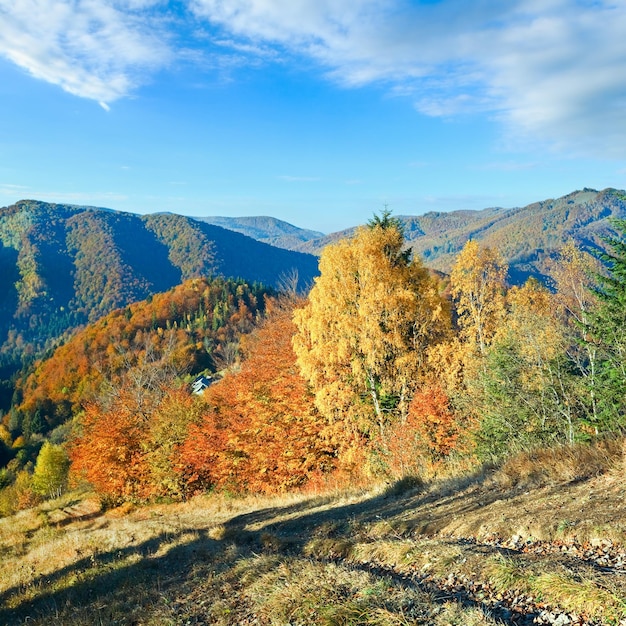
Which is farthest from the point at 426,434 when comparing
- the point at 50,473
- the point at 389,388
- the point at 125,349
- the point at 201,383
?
the point at 125,349

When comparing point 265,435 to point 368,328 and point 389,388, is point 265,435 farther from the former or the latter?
point 368,328

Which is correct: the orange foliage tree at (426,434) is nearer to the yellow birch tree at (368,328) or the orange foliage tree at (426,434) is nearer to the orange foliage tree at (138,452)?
the yellow birch tree at (368,328)

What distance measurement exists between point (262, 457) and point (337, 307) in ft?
32.4

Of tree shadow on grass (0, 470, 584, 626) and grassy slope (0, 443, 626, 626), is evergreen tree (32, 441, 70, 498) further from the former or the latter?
tree shadow on grass (0, 470, 584, 626)

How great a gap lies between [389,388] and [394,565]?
15.7 m

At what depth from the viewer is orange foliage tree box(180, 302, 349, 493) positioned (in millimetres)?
24625

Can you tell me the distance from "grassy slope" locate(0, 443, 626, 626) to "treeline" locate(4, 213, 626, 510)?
397 cm

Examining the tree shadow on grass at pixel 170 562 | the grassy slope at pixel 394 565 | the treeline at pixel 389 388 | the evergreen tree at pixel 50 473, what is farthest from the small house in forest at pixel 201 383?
the grassy slope at pixel 394 565

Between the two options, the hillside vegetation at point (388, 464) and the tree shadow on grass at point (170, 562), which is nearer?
the hillside vegetation at point (388, 464)

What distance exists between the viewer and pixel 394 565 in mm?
6852

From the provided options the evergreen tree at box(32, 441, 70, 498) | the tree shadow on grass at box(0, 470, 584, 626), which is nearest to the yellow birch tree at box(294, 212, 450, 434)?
the tree shadow on grass at box(0, 470, 584, 626)

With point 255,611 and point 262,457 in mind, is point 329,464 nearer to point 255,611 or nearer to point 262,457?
point 262,457

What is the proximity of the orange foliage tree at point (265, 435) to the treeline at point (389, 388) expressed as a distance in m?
0.09

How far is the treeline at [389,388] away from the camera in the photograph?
1482cm
